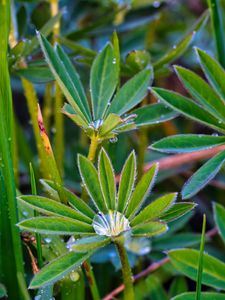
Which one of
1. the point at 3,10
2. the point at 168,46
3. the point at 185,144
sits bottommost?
the point at 185,144

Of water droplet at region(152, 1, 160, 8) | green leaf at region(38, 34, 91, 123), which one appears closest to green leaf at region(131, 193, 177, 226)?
green leaf at region(38, 34, 91, 123)

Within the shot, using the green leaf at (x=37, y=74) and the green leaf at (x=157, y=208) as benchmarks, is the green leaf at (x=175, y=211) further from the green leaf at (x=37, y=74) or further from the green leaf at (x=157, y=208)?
the green leaf at (x=37, y=74)

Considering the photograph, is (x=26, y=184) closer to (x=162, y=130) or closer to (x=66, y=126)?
(x=66, y=126)

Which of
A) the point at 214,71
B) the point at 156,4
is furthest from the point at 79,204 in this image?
the point at 156,4

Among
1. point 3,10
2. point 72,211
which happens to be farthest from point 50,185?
point 3,10

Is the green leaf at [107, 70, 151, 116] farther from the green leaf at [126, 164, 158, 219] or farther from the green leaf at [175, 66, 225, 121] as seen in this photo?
the green leaf at [126, 164, 158, 219]

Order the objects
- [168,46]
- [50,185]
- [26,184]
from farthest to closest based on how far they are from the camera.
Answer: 1. [168,46]
2. [26,184]
3. [50,185]

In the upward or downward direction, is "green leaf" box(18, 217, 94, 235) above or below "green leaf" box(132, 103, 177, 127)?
below
